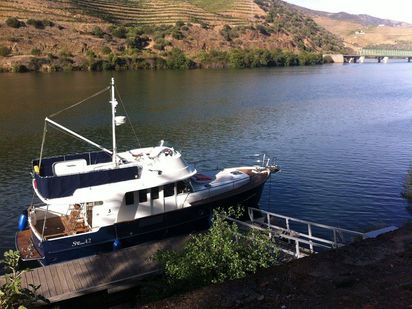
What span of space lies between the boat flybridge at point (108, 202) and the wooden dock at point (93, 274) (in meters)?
1.17

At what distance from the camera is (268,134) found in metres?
45.2

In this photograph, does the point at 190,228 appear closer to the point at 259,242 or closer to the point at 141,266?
the point at 141,266

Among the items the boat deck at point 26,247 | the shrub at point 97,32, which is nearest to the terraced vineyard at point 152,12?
the shrub at point 97,32

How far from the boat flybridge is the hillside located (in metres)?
92.4

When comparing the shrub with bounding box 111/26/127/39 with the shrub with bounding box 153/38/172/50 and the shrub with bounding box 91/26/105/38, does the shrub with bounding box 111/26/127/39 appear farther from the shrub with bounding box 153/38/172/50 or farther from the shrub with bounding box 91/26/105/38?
the shrub with bounding box 153/38/172/50

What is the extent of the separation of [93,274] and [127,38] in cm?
12496

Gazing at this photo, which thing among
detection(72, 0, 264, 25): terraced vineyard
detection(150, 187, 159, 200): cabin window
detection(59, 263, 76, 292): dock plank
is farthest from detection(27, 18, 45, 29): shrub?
detection(59, 263, 76, 292): dock plank

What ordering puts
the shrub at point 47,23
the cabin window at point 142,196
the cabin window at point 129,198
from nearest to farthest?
the cabin window at point 129,198, the cabin window at point 142,196, the shrub at point 47,23

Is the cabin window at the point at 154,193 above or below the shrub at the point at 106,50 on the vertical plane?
below

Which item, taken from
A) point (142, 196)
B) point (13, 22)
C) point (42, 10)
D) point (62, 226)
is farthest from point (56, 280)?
point (42, 10)

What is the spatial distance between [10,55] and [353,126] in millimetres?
88643

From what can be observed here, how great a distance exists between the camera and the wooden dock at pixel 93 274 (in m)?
15.5

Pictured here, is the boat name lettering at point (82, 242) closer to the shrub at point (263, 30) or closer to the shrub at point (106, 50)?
the shrub at point (106, 50)

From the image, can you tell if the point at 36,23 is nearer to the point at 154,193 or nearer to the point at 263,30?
the point at 263,30
